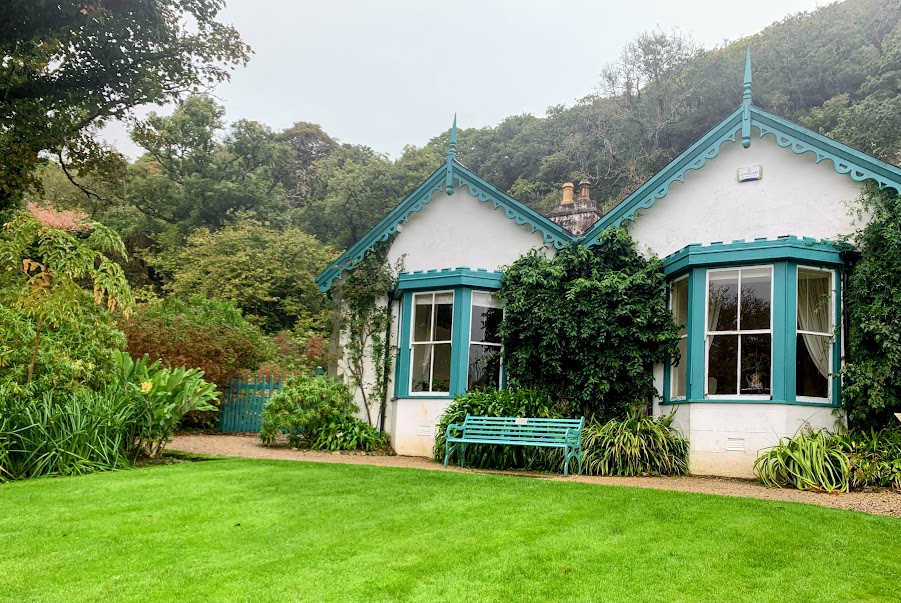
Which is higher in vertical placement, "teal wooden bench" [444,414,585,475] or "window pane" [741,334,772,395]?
"window pane" [741,334,772,395]

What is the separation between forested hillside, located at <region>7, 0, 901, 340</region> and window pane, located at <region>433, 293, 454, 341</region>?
15.0 m

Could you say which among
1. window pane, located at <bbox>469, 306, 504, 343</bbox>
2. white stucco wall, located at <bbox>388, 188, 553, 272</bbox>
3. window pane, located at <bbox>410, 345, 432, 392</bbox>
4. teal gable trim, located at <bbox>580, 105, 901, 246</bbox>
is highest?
teal gable trim, located at <bbox>580, 105, 901, 246</bbox>

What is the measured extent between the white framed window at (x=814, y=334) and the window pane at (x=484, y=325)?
15.8 feet

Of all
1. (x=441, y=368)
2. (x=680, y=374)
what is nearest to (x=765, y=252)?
(x=680, y=374)

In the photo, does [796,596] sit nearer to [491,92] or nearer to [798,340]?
[798,340]

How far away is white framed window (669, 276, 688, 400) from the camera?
35.8ft

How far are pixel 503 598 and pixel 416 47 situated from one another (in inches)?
2070

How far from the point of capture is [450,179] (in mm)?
13273

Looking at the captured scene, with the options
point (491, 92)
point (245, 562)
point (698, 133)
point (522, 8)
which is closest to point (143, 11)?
point (245, 562)

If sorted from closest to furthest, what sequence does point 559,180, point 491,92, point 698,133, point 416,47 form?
point 698,133 → point 559,180 → point 416,47 → point 491,92

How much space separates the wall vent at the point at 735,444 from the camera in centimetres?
990

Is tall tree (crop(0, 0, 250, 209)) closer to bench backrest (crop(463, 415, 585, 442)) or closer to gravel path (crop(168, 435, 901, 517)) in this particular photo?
gravel path (crop(168, 435, 901, 517))

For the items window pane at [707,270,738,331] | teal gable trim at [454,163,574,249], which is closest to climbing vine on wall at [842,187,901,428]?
window pane at [707,270,738,331]

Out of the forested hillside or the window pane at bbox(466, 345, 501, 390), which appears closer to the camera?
the window pane at bbox(466, 345, 501, 390)
